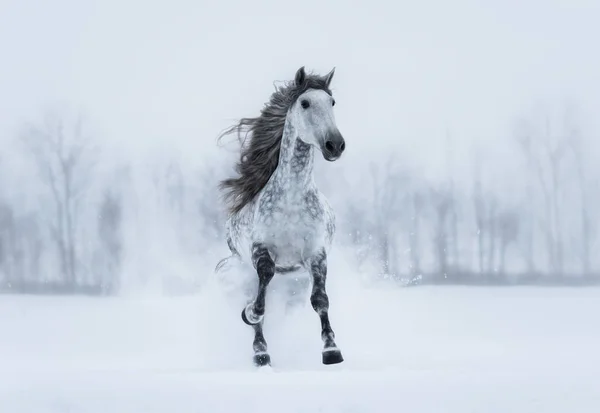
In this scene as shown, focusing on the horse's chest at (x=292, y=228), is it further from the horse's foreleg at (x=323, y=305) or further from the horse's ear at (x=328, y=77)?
the horse's ear at (x=328, y=77)

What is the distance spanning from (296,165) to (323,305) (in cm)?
127

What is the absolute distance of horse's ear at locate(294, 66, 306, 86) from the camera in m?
6.93

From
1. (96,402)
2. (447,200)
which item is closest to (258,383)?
(96,402)

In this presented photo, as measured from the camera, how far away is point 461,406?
5500mm

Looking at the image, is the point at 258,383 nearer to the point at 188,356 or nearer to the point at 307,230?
the point at 307,230

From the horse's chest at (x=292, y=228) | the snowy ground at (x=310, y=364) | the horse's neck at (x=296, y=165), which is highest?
the horse's neck at (x=296, y=165)

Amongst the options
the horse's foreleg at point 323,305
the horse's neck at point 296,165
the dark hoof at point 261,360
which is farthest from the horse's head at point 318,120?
the dark hoof at point 261,360

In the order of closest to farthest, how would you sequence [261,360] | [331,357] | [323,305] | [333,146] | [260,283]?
[333,146] < [331,357] < [323,305] < [260,283] < [261,360]

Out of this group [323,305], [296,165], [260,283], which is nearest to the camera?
[323,305]

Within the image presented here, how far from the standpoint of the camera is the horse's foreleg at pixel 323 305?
21.7 ft

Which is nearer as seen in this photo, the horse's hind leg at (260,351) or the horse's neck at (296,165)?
the horse's neck at (296,165)

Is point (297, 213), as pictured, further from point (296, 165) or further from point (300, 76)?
point (300, 76)

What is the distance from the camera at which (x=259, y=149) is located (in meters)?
7.84

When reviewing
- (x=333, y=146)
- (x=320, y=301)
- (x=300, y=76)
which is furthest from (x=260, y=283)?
(x=300, y=76)
